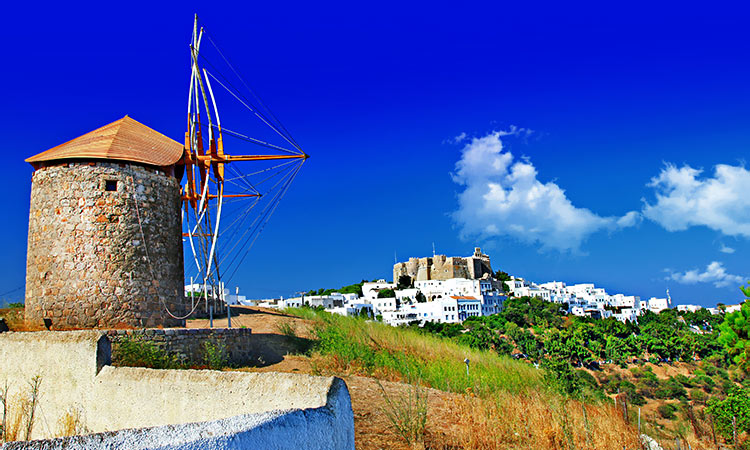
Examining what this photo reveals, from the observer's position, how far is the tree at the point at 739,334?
16.3 meters

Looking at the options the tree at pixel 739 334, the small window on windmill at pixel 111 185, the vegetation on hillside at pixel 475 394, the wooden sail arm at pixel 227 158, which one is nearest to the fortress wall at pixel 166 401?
the vegetation on hillside at pixel 475 394

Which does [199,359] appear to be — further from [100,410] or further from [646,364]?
[646,364]

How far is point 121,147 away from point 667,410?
33547 millimetres

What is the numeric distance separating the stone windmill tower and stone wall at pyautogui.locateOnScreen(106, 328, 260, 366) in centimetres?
105

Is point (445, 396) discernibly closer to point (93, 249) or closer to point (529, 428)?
point (529, 428)

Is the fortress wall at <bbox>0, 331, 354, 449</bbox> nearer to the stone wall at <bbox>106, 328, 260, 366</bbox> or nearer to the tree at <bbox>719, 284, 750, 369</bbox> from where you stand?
the stone wall at <bbox>106, 328, 260, 366</bbox>

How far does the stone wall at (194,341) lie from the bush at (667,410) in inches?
1121

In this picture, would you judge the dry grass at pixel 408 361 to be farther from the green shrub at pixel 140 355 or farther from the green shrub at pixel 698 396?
the green shrub at pixel 698 396

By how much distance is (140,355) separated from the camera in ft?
26.9

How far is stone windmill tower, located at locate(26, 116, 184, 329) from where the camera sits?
9281 millimetres

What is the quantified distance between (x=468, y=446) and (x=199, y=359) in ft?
19.0

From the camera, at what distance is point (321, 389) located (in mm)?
3480

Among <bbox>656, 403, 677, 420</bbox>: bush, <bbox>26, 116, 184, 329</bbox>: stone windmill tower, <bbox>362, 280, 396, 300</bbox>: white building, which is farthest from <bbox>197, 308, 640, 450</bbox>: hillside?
<bbox>362, 280, 396, 300</bbox>: white building

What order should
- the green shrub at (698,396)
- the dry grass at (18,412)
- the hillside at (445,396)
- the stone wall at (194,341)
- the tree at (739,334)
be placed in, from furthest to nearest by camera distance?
the green shrub at (698,396), the tree at (739,334), the stone wall at (194,341), the dry grass at (18,412), the hillside at (445,396)
